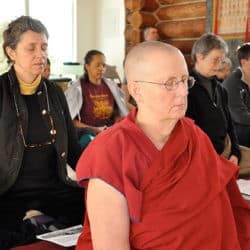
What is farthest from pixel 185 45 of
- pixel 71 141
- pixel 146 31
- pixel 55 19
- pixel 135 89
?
pixel 135 89

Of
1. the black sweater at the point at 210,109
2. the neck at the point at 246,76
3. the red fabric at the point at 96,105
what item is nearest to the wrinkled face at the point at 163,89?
the black sweater at the point at 210,109

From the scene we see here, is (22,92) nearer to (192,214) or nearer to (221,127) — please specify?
(192,214)

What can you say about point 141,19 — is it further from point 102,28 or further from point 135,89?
point 135,89

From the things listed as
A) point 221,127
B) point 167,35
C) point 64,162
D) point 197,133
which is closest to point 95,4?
point 167,35

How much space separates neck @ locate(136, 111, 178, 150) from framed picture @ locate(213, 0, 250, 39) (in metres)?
3.27

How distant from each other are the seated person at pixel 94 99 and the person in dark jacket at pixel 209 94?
51.2 inches

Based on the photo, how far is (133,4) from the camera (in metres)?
5.16

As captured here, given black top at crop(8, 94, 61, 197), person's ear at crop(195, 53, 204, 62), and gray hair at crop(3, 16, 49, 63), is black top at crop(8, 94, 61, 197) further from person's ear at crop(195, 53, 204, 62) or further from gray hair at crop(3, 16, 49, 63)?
person's ear at crop(195, 53, 204, 62)

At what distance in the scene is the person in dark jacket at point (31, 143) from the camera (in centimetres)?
178

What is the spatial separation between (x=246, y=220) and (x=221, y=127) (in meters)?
1.07

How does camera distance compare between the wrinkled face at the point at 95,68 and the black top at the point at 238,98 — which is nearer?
the black top at the point at 238,98

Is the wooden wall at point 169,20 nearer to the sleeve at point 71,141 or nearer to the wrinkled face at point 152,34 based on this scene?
the wrinkled face at point 152,34

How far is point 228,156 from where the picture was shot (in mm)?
2529

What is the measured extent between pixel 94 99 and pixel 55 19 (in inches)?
122
